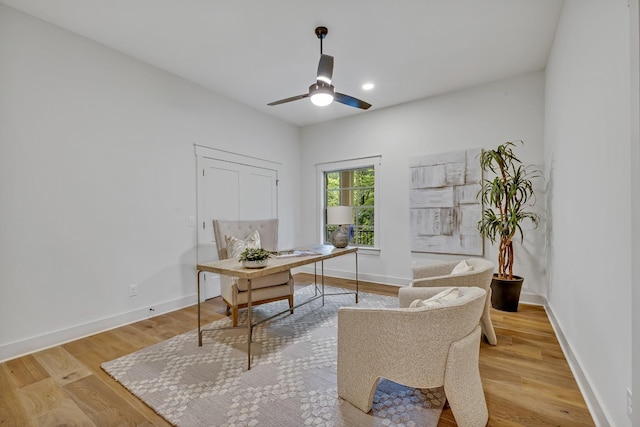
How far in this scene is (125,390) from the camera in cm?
188

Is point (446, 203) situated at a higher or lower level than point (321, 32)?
lower

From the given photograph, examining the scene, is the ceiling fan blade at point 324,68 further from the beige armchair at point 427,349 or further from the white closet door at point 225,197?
the white closet door at point 225,197

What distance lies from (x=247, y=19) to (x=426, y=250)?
11.8 ft

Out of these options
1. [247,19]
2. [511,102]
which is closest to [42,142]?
[247,19]

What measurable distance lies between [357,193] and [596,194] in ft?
11.8

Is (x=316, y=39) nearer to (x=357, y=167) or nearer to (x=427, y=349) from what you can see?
(x=357, y=167)

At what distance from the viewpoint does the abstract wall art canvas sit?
3863 mm

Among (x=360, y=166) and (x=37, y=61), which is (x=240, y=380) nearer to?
(x=37, y=61)

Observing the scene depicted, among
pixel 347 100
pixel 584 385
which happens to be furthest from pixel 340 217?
pixel 584 385

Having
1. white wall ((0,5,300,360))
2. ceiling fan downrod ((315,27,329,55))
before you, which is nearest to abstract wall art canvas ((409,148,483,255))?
ceiling fan downrod ((315,27,329,55))

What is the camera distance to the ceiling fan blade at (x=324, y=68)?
7.93 feet

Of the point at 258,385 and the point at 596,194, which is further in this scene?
the point at 258,385

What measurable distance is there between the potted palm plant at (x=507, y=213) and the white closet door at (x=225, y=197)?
10.5 feet

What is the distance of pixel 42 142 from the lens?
98.3 inches
